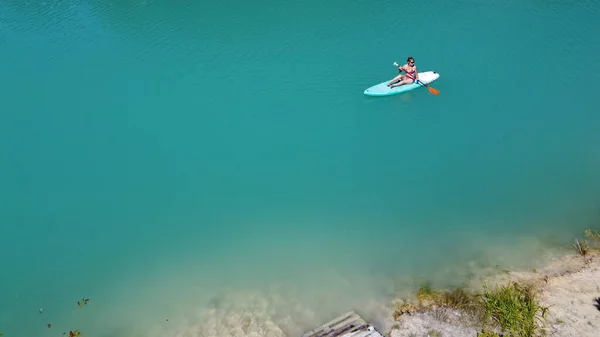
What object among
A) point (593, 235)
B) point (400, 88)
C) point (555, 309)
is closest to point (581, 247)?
point (593, 235)

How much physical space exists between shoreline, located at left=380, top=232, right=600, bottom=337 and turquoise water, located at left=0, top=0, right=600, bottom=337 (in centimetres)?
51

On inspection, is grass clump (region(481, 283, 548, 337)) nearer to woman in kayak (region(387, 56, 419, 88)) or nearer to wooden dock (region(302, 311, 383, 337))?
wooden dock (region(302, 311, 383, 337))

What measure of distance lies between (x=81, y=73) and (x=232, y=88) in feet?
17.8

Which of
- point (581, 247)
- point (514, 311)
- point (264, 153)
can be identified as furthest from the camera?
point (264, 153)

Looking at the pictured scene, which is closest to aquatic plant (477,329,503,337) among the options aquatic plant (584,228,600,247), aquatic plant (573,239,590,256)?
aquatic plant (573,239,590,256)

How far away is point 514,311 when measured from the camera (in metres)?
6.95

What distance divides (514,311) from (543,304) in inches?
24.2

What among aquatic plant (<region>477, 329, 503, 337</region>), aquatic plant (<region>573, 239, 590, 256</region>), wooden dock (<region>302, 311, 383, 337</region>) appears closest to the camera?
aquatic plant (<region>477, 329, 503, 337</region>)

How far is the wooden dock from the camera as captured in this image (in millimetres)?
6934

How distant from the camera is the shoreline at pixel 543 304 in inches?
271

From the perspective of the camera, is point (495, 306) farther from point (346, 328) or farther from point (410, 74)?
point (410, 74)

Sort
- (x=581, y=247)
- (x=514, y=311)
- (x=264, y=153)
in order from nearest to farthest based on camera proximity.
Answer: (x=514, y=311) → (x=581, y=247) → (x=264, y=153)

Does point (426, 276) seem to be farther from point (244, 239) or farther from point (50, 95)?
point (50, 95)

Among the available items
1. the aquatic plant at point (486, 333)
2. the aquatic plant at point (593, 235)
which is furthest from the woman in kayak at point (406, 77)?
the aquatic plant at point (486, 333)
